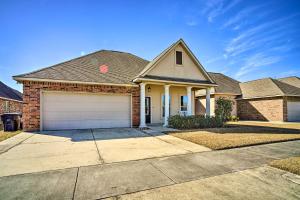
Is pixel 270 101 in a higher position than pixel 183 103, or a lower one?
higher

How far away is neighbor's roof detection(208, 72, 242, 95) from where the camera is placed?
810 inches

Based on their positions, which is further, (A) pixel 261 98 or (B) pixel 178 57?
(A) pixel 261 98

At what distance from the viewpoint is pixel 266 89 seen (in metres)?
19.5

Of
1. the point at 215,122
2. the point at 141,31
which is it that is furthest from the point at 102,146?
the point at 215,122

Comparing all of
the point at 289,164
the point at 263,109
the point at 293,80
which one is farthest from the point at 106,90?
the point at 293,80

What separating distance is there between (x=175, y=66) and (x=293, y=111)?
15267mm

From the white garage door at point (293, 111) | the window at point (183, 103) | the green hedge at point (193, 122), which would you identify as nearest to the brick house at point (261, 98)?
the white garage door at point (293, 111)

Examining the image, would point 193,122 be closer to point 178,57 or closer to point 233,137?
point 233,137

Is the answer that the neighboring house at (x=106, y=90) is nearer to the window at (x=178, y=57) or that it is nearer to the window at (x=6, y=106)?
the window at (x=178, y=57)

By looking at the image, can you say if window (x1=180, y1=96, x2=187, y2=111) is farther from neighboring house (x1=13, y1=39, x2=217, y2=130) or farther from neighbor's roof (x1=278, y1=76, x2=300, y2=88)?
neighbor's roof (x1=278, y1=76, x2=300, y2=88)

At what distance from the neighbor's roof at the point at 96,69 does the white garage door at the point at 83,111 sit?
3.74ft

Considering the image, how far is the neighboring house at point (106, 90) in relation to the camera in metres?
10.2

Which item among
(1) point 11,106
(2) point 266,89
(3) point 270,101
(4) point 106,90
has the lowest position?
(1) point 11,106

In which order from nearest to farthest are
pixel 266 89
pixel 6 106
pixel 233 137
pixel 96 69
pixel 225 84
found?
1. pixel 233 137
2. pixel 96 69
3. pixel 6 106
4. pixel 266 89
5. pixel 225 84
